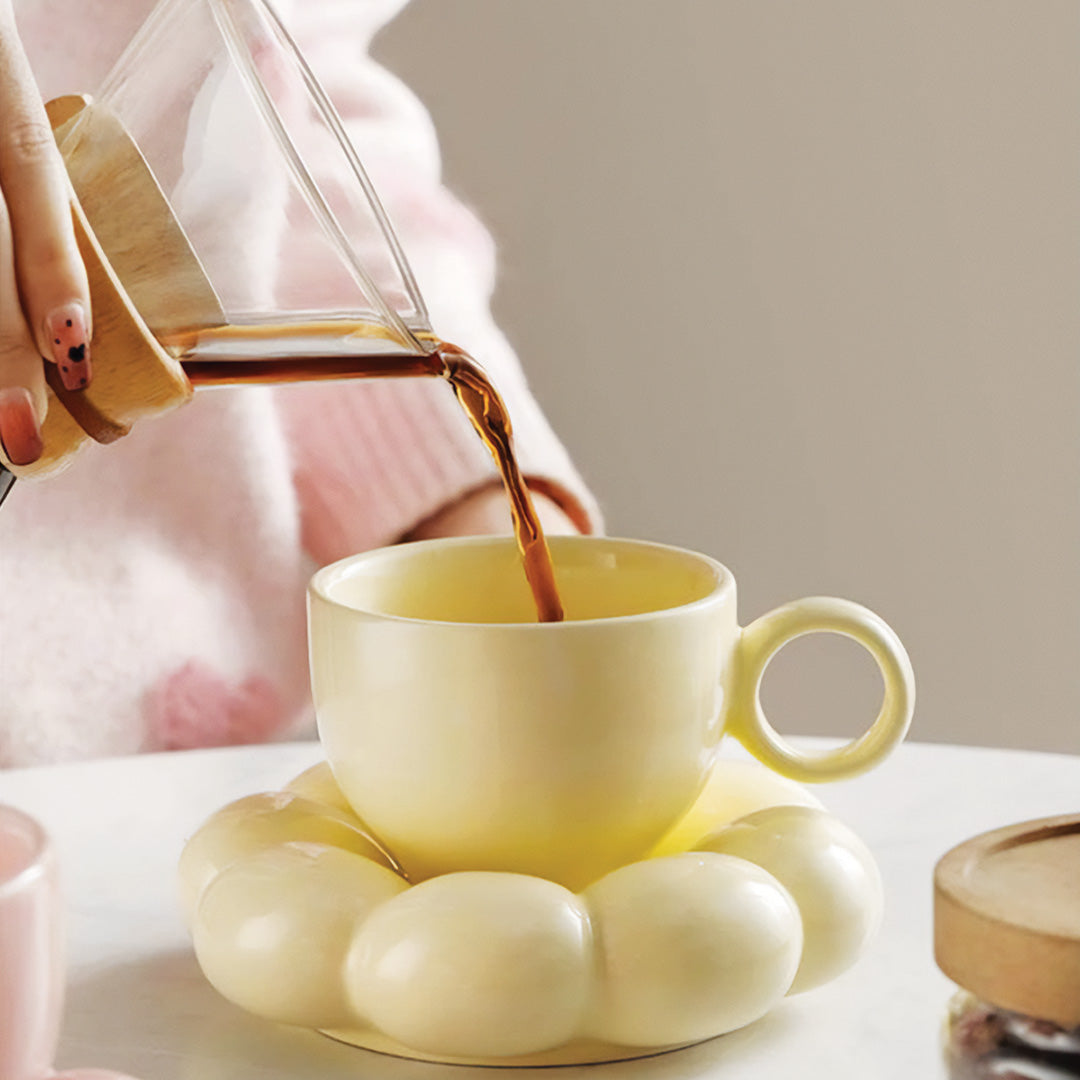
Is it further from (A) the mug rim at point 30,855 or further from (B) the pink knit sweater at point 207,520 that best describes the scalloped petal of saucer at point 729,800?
(B) the pink knit sweater at point 207,520

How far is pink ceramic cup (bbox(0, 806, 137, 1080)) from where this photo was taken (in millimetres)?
324

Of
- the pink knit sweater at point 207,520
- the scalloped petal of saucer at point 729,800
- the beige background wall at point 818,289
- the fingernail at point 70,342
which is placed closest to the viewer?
the fingernail at point 70,342

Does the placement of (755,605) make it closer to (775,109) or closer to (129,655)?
(775,109)

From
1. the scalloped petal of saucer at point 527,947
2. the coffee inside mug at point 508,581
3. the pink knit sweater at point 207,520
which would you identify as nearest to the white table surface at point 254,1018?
the scalloped petal of saucer at point 527,947

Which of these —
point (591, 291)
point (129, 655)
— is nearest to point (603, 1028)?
point (129, 655)

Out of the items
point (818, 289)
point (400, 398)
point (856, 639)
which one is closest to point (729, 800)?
point (856, 639)

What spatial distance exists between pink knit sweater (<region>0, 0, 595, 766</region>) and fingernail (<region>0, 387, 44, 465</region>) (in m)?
0.55

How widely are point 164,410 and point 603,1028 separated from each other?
193mm

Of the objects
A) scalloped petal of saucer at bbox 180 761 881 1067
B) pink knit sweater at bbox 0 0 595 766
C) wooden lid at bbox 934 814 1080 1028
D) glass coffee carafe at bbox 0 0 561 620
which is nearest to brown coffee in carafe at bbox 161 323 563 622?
glass coffee carafe at bbox 0 0 561 620

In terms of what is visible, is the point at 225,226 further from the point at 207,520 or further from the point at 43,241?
the point at 207,520

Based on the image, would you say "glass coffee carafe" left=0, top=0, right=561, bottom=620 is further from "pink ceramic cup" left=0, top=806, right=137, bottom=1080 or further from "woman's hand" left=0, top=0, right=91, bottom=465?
"pink ceramic cup" left=0, top=806, right=137, bottom=1080

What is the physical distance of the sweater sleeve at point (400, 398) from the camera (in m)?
0.96

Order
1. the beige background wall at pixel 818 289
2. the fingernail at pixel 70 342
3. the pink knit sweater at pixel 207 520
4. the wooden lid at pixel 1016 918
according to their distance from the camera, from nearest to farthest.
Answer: the wooden lid at pixel 1016 918 → the fingernail at pixel 70 342 → the pink knit sweater at pixel 207 520 → the beige background wall at pixel 818 289

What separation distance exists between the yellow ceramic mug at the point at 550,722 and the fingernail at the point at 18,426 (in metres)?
0.10
